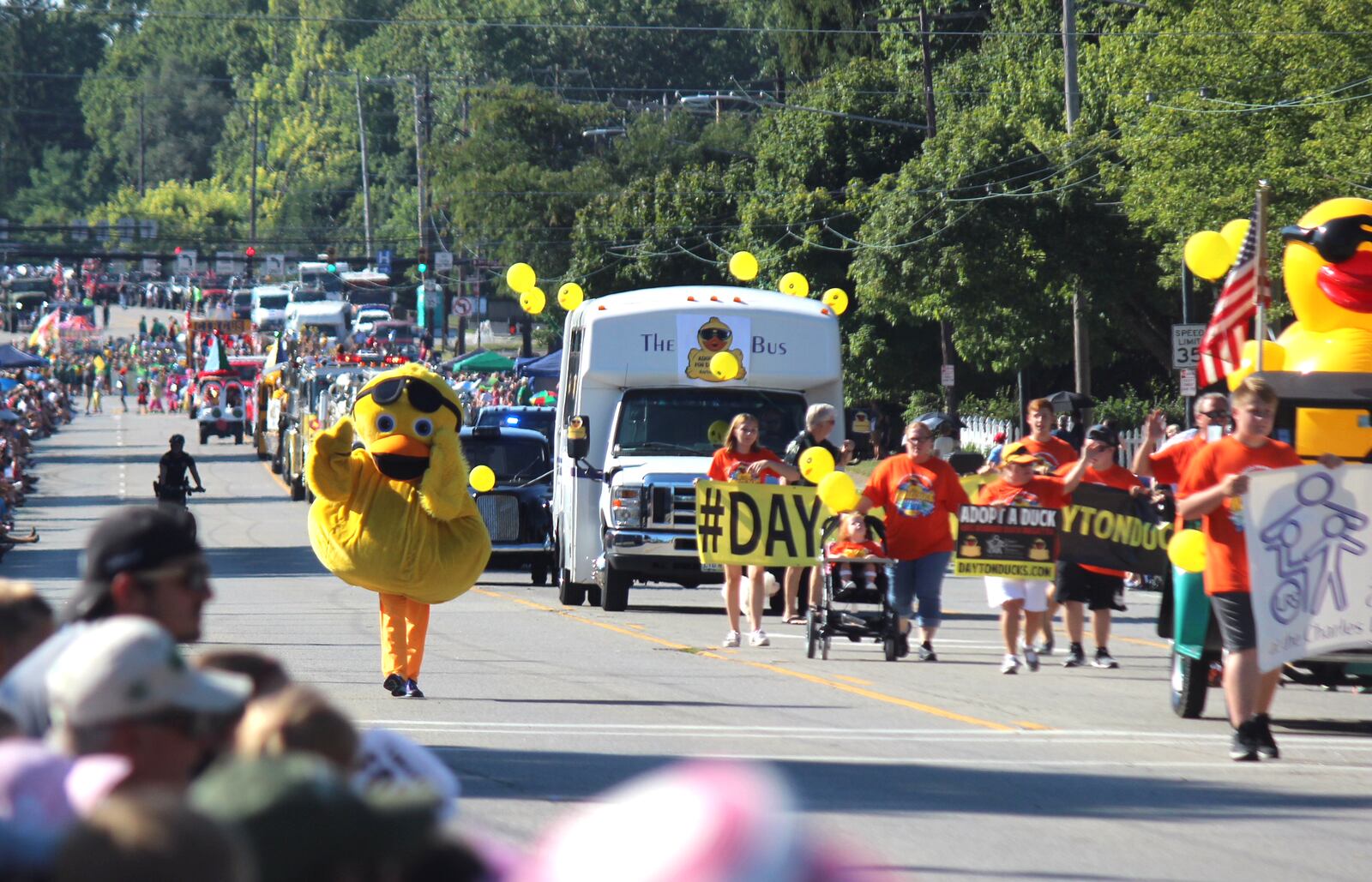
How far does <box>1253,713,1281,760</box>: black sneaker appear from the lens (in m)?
10.3

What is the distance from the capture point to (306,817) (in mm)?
2553

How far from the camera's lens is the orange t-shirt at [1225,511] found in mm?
10242

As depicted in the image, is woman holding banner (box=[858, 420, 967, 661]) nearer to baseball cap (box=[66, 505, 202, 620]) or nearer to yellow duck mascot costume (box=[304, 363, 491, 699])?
yellow duck mascot costume (box=[304, 363, 491, 699])

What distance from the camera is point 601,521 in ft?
65.9

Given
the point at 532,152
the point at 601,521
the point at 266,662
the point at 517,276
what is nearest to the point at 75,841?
the point at 266,662

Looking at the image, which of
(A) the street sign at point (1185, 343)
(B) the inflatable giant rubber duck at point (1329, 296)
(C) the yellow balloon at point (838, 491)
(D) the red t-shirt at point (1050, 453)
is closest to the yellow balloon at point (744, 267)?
(A) the street sign at point (1185, 343)

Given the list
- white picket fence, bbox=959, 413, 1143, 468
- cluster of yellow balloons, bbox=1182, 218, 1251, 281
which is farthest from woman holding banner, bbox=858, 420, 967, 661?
white picket fence, bbox=959, 413, 1143, 468

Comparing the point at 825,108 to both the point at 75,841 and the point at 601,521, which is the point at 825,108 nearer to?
the point at 601,521

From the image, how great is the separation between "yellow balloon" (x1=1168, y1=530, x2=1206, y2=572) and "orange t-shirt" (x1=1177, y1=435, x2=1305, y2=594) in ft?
1.94

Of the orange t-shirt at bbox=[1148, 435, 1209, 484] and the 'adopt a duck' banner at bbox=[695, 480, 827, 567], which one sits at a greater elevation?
the orange t-shirt at bbox=[1148, 435, 1209, 484]

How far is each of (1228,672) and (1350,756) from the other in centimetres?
108

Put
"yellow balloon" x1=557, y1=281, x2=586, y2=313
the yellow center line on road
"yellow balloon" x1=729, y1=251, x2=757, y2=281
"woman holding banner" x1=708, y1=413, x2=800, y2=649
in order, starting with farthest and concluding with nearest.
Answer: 1. "yellow balloon" x1=729, y1=251, x2=757, y2=281
2. "yellow balloon" x1=557, y1=281, x2=586, y2=313
3. "woman holding banner" x1=708, y1=413, x2=800, y2=649
4. the yellow center line on road

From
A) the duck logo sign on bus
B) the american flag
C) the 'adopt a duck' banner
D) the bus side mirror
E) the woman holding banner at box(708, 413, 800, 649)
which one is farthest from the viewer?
the duck logo sign on bus

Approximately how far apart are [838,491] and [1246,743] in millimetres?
4723
